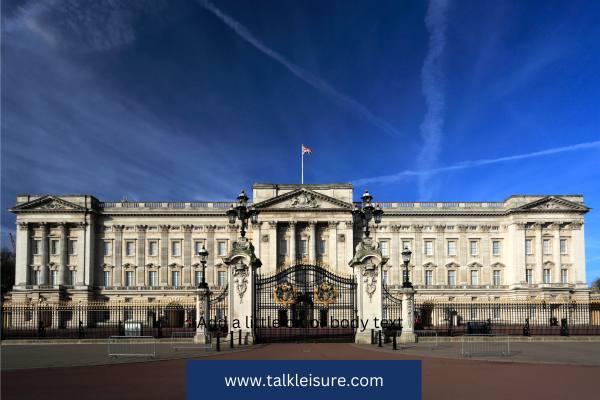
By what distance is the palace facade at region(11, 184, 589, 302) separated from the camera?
7069cm

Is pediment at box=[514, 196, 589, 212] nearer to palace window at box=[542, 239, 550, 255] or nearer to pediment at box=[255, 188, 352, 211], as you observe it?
palace window at box=[542, 239, 550, 255]

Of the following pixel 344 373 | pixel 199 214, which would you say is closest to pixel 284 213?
pixel 199 214

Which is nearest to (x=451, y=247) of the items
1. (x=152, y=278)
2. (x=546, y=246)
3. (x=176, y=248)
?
(x=546, y=246)

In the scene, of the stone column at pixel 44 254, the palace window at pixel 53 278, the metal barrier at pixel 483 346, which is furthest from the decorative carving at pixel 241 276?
the stone column at pixel 44 254

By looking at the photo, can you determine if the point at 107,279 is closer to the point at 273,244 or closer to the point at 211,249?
the point at 211,249

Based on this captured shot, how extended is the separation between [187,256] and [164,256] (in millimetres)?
3027

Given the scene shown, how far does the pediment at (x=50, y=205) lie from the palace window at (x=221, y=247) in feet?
58.7

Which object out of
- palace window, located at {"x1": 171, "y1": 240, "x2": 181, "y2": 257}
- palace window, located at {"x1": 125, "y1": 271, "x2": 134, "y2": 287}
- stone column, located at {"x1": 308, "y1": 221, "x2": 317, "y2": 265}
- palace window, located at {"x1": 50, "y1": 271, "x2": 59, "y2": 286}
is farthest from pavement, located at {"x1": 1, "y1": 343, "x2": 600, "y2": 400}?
palace window, located at {"x1": 50, "y1": 271, "x2": 59, "y2": 286}

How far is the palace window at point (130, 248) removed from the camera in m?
73.9

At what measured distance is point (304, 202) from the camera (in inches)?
2800

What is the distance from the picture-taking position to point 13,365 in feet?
65.4

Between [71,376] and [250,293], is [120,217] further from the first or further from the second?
[71,376]

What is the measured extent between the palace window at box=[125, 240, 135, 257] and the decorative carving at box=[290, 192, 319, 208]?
22.0m

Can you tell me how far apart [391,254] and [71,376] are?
59666 mm
